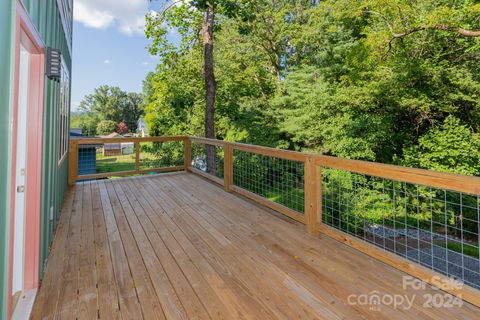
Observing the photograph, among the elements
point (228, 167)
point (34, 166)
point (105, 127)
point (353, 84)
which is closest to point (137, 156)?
point (228, 167)

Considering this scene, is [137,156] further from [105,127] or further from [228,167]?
[105,127]

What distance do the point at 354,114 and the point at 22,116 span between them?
36.1 ft

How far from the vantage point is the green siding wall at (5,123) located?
1231 millimetres

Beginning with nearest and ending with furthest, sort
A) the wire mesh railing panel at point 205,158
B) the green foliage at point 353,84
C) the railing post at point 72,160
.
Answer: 1. the railing post at point 72,160
2. the wire mesh railing panel at point 205,158
3. the green foliage at point 353,84

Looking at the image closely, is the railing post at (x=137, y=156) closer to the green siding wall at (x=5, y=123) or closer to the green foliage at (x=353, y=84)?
the green foliage at (x=353, y=84)

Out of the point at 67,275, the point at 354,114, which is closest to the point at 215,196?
the point at 67,275

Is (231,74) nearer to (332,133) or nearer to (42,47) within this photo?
(332,133)

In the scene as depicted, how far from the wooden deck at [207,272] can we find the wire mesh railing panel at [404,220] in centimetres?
51

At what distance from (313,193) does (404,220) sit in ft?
12.8

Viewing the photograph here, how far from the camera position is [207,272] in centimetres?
233

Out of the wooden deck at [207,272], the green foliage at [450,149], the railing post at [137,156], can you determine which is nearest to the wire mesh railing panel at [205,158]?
the railing post at [137,156]

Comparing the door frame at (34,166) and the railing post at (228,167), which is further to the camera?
the railing post at (228,167)

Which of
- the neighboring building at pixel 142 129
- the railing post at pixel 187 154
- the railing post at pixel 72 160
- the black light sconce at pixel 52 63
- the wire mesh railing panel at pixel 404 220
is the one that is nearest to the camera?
the black light sconce at pixel 52 63

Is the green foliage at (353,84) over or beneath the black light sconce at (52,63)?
over
